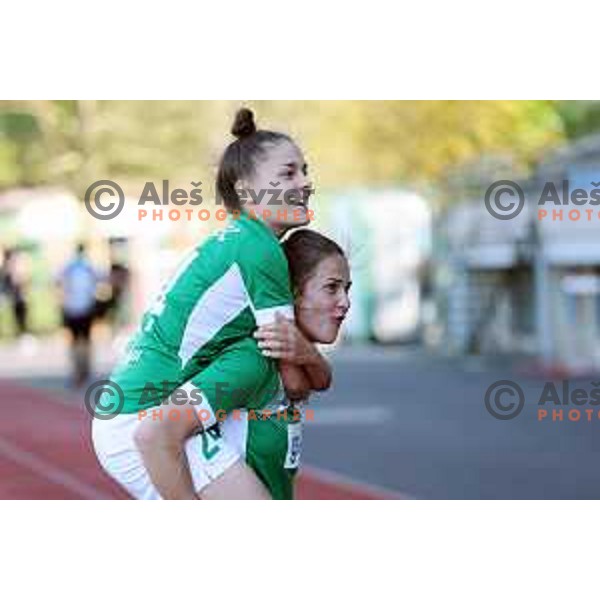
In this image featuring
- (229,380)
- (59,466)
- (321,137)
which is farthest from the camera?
(321,137)

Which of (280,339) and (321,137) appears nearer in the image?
(280,339)

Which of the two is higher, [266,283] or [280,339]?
[266,283]

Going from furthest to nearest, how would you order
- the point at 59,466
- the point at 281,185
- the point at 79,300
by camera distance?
1. the point at 79,300
2. the point at 59,466
3. the point at 281,185

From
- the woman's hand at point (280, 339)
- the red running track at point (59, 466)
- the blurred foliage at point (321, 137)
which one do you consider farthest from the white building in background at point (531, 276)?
the woman's hand at point (280, 339)

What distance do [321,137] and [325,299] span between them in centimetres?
2061

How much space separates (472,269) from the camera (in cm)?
2364

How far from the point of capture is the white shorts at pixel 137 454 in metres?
3.96

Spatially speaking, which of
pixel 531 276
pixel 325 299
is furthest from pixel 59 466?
pixel 531 276

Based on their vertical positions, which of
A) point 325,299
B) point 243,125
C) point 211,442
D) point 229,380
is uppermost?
point 243,125

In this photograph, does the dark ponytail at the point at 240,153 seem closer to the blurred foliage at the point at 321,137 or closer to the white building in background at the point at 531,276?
the white building in background at the point at 531,276

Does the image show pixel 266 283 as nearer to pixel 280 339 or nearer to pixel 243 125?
pixel 280 339

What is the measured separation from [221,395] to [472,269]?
19.9 m

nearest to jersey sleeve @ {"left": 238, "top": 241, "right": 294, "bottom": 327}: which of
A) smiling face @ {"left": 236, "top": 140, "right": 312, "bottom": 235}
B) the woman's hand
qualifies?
the woman's hand

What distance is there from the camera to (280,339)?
12.9 ft
